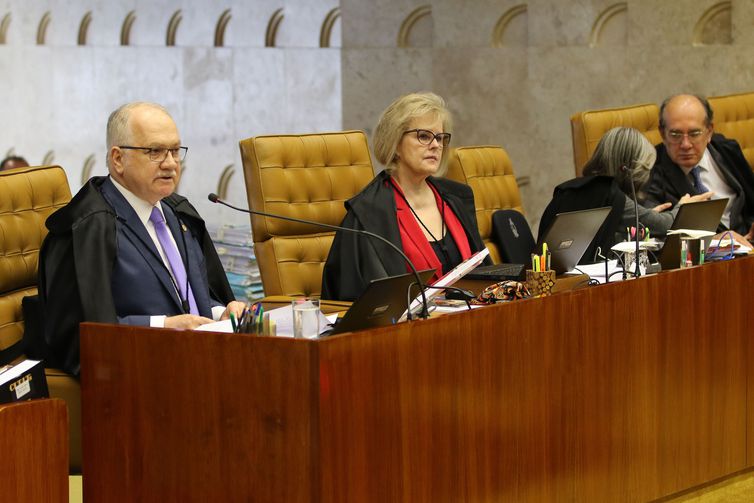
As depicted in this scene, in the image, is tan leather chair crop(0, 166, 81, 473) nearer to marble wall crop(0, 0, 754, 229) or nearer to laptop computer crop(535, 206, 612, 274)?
laptop computer crop(535, 206, 612, 274)

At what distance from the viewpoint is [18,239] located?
131 inches

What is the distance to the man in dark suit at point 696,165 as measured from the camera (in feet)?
16.6

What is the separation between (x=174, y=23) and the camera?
8.11 meters


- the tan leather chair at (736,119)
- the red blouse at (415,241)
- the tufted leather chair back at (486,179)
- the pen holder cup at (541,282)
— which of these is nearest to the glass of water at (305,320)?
the pen holder cup at (541,282)

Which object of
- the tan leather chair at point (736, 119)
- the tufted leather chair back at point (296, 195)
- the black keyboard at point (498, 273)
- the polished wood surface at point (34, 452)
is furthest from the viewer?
the tan leather chair at point (736, 119)

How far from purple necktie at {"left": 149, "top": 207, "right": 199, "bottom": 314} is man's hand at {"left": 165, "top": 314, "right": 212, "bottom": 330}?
1.13 feet

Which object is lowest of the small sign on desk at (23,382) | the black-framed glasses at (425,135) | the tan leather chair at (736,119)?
the small sign on desk at (23,382)

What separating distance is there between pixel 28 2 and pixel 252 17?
4.79 feet

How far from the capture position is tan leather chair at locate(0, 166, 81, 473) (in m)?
3.30

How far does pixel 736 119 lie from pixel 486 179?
1.45 metres

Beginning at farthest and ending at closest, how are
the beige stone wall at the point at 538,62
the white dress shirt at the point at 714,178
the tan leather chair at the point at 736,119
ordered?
the beige stone wall at the point at 538,62 < the tan leather chair at the point at 736,119 < the white dress shirt at the point at 714,178

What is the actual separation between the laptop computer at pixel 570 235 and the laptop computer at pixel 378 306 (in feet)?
2.84

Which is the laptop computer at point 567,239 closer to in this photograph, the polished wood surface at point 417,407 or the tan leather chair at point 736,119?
the polished wood surface at point 417,407

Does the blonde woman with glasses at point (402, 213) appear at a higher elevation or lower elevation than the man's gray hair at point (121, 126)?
lower
